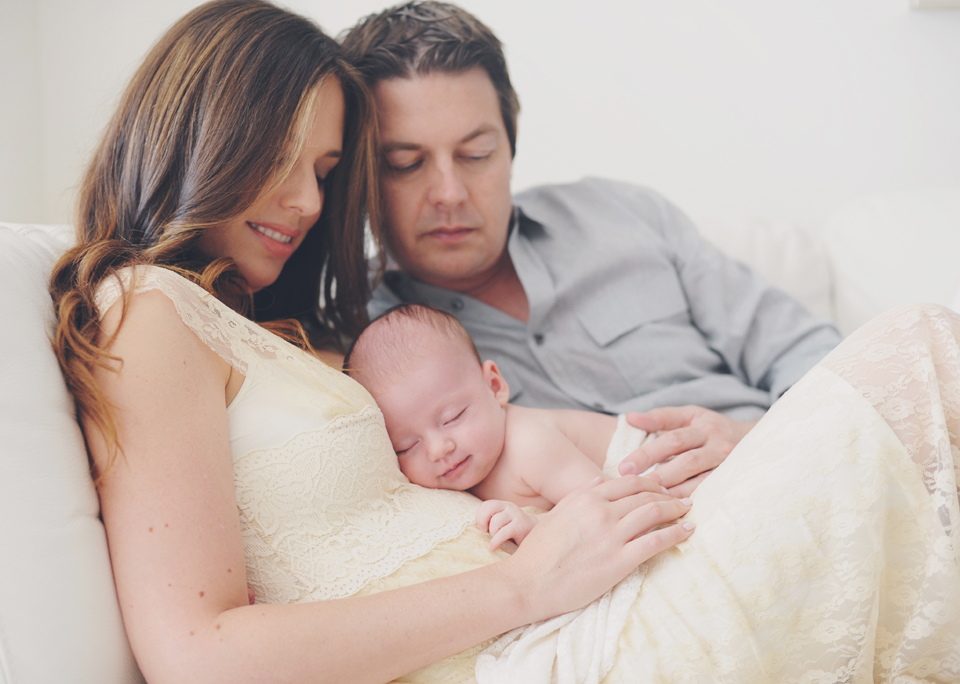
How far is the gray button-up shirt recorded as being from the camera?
5.81ft

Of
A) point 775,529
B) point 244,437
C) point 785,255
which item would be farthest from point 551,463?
point 785,255

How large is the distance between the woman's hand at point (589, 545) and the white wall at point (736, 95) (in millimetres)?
1792

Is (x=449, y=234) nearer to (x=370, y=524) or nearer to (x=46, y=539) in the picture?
(x=370, y=524)

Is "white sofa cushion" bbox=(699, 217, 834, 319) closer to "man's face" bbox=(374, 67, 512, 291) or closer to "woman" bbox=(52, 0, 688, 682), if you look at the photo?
"man's face" bbox=(374, 67, 512, 291)

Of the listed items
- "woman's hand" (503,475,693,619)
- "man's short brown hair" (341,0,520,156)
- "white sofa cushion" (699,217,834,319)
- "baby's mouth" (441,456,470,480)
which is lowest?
"baby's mouth" (441,456,470,480)

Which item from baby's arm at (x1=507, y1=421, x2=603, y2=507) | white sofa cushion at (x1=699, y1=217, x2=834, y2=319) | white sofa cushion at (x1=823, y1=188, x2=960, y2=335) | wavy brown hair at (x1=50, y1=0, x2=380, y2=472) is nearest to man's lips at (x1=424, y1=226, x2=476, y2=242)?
wavy brown hair at (x1=50, y1=0, x2=380, y2=472)

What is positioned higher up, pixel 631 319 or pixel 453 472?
pixel 631 319

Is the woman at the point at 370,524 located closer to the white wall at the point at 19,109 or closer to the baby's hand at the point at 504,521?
the baby's hand at the point at 504,521

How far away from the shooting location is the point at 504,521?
106 centimetres

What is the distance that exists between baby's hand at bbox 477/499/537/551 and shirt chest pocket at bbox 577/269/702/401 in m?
0.77

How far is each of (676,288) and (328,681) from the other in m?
1.44

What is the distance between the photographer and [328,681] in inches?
31.7

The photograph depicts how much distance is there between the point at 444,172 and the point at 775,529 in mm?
1107

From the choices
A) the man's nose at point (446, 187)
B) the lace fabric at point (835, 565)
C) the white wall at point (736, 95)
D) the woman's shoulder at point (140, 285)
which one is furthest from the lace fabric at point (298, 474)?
the white wall at point (736, 95)
